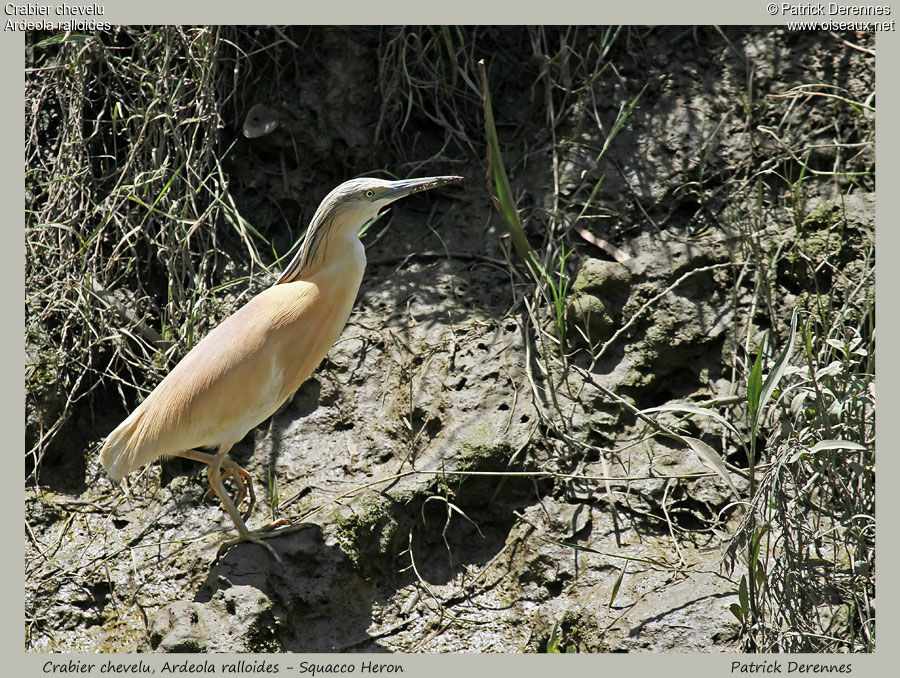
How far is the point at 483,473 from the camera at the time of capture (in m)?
3.76

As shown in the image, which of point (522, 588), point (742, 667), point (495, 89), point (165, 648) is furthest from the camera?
point (495, 89)

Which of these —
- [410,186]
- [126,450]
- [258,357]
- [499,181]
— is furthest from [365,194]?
[126,450]

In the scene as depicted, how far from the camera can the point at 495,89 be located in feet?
16.8

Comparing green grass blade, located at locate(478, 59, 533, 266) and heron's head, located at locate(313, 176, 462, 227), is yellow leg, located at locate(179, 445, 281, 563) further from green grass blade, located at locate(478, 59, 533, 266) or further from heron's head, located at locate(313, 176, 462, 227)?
green grass blade, located at locate(478, 59, 533, 266)

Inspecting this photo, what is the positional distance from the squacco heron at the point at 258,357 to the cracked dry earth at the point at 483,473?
0.43 m

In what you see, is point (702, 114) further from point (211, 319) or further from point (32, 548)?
point (32, 548)

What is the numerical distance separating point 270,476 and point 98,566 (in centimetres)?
86

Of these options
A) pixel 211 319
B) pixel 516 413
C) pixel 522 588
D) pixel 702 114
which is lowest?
pixel 522 588

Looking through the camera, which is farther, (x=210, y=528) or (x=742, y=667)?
(x=210, y=528)

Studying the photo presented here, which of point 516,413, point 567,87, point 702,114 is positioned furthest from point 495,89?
point 516,413

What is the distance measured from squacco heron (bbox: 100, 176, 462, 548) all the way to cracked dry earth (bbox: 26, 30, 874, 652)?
434mm

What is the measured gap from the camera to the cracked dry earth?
11.5 feet

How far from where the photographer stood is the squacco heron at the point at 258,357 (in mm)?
3578

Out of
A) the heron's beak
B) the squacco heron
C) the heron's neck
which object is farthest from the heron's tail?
the heron's beak
